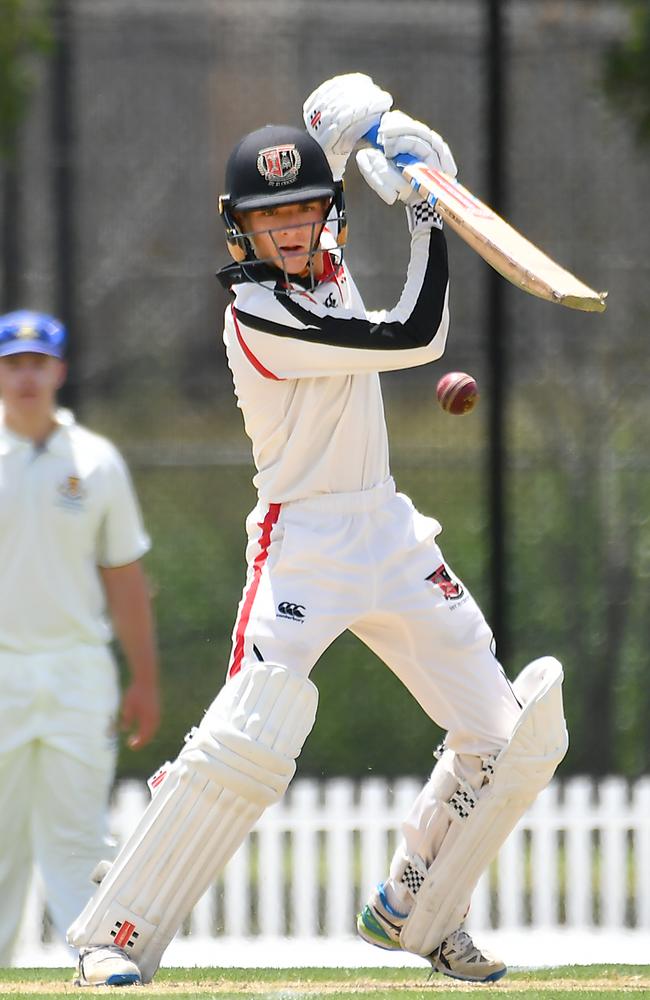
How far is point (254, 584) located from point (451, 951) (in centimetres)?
99

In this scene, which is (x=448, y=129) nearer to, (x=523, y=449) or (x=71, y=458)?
(x=523, y=449)

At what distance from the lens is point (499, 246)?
407 centimetres

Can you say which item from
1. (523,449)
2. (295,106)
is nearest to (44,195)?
(295,106)

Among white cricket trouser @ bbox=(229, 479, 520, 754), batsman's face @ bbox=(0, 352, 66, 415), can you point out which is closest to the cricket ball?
white cricket trouser @ bbox=(229, 479, 520, 754)

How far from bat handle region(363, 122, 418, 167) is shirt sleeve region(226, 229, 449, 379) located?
0.17 meters

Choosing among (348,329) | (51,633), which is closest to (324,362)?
A: (348,329)

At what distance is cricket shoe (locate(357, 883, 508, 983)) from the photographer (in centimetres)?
447

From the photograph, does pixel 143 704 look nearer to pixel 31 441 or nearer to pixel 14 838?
pixel 14 838

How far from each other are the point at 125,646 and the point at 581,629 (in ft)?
9.40

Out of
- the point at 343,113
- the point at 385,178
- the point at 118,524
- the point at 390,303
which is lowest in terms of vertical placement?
the point at 118,524

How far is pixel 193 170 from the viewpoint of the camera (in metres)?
7.98

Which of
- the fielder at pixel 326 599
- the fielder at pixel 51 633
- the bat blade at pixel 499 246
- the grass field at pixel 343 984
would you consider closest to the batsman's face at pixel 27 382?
the fielder at pixel 51 633

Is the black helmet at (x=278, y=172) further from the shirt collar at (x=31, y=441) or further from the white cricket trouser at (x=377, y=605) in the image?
the shirt collar at (x=31, y=441)

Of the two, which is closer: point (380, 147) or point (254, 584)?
point (254, 584)
